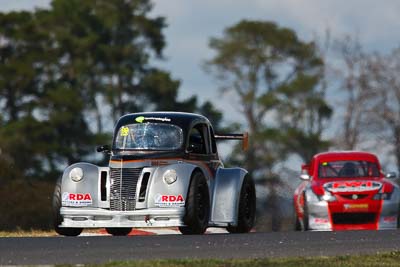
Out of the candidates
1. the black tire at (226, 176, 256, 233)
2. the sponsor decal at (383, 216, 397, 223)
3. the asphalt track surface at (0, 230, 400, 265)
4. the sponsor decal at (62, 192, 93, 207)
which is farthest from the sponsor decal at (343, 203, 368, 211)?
the sponsor decal at (62, 192, 93, 207)

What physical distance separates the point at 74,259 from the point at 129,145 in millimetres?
6469

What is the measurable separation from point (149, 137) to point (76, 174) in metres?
1.56

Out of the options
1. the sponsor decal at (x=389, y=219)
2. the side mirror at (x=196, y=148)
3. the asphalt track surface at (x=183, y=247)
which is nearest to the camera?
the asphalt track surface at (x=183, y=247)

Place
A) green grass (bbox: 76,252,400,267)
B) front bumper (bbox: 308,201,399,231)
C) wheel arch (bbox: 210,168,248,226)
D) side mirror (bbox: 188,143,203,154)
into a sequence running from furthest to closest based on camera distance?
1. front bumper (bbox: 308,201,399,231)
2. side mirror (bbox: 188,143,203,154)
3. wheel arch (bbox: 210,168,248,226)
4. green grass (bbox: 76,252,400,267)

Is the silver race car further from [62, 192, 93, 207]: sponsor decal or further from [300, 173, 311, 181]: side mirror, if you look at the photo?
[300, 173, 311, 181]: side mirror

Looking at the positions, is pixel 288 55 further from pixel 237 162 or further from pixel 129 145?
pixel 129 145

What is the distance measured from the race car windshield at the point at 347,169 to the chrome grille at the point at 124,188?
894 centimetres

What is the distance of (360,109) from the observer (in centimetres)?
6406

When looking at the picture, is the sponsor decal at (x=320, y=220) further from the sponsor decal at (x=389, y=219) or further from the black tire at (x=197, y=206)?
the black tire at (x=197, y=206)

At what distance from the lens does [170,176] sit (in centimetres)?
1823

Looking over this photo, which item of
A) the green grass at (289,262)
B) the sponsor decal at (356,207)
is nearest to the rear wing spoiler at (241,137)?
the sponsor decal at (356,207)

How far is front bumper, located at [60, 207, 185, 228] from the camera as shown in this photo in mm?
18219

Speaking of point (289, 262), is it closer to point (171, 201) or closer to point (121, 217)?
point (171, 201)

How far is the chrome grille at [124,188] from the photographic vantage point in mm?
18391
